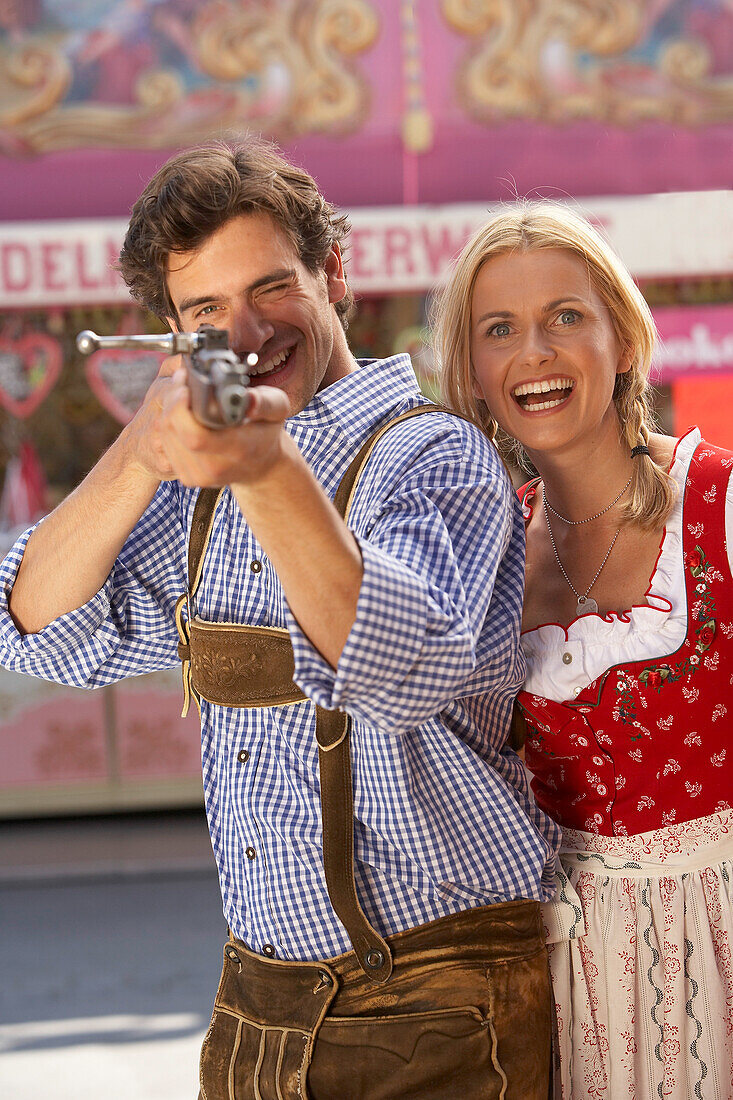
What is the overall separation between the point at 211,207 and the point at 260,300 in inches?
4.7

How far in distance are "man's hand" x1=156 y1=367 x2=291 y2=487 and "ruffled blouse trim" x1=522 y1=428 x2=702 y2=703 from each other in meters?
0.65

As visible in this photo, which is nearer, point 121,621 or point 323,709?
point 323,709

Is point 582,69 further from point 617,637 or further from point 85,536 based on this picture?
point 85,536

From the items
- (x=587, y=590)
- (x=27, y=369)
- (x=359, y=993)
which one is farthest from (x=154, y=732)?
(x=359, y=993)

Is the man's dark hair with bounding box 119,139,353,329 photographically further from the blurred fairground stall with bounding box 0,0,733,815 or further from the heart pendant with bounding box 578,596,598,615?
the blurred fairground stall with bounding box 0,0,733,815

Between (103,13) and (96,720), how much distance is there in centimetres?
273

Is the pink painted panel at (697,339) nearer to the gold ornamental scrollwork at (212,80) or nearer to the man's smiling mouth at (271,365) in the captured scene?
the gold ornamental scrollwork at (212,80)

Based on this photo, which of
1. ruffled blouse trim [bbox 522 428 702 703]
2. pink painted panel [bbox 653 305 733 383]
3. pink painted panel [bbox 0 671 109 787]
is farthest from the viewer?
pink painted panel [bbox 653 305 733 383]

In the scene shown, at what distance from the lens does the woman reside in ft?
4.78

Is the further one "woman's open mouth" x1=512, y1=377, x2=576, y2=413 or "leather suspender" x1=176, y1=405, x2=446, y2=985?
"woman's open mouth" x1=512, y1=377, x2=576, y2=413

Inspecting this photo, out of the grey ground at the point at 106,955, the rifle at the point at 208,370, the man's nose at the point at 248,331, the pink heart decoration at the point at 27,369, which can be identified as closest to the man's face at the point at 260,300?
the man's nose at the point at 248,331

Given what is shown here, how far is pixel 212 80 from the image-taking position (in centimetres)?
454

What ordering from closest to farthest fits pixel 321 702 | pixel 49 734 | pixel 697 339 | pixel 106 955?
1. pixel 321 702
2. pixel 106 955
3. pixel 49 734
4. pixel 697 339

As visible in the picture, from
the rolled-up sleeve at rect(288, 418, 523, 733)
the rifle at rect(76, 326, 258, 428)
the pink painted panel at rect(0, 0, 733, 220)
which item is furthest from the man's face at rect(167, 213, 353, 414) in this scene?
the pink painted panel at rect(0, 0, 733, 220)
